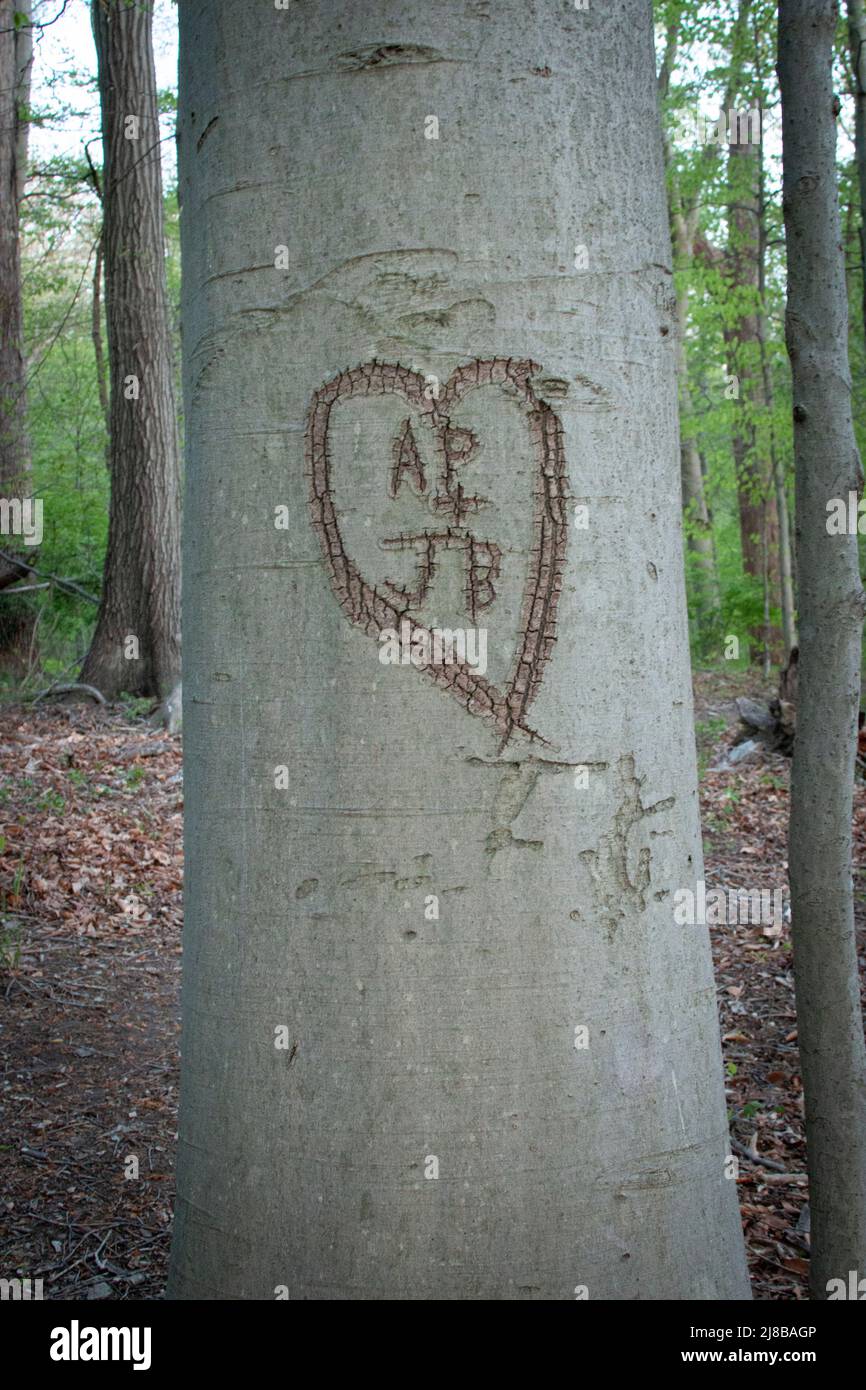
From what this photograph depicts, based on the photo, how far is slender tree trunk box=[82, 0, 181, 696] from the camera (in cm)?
944

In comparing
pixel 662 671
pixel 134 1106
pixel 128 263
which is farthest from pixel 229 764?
pixel 128 263

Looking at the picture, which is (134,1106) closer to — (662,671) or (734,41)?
(662,671)

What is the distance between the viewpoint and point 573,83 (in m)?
1.66

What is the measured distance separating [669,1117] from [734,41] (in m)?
12.4

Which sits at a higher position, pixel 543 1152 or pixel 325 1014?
pixel 325 1014

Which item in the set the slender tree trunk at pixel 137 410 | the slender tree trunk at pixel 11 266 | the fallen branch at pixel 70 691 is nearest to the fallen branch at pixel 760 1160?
the slender tree trunk at pixel 137 410

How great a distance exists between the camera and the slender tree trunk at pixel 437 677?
1.58 m

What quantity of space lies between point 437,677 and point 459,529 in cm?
22

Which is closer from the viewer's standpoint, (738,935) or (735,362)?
(738,935)

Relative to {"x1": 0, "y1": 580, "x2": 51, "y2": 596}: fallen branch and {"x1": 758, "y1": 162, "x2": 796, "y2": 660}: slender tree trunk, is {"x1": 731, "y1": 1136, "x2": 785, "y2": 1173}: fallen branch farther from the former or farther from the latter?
{"x1": 758, "y1": 162, "x2": 796, "y2": 660}: slender tree trunk

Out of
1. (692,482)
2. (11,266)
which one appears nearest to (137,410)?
(11,266)

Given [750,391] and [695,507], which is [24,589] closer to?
[750,391]

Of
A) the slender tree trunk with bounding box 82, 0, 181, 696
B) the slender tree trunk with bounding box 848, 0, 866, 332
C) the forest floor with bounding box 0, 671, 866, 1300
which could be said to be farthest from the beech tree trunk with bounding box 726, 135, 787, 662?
the forest floor with bounding box 0, 671, 866, 1300

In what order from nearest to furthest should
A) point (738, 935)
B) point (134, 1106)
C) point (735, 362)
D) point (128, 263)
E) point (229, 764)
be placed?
point (229, 764) < point (134, 1106) < point (738, 935) < point (128, 263) < point (735, 362)
